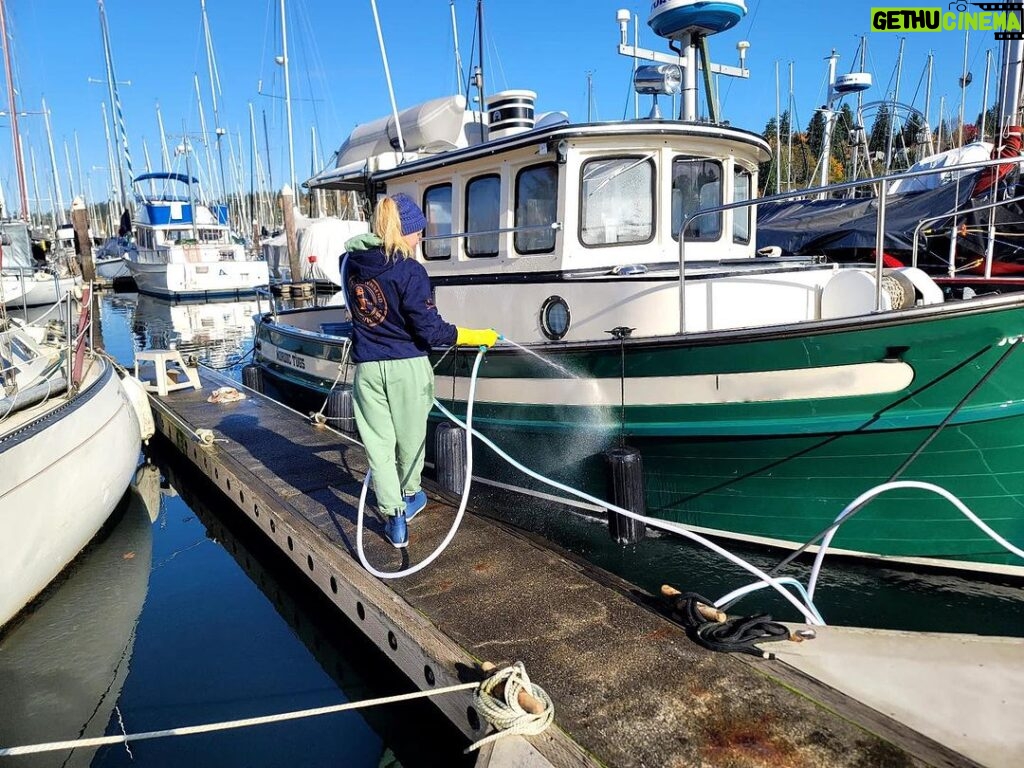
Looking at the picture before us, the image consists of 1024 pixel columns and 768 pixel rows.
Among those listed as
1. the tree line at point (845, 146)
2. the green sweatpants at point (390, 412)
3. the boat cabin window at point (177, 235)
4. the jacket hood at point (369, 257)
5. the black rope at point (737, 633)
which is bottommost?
the black rope at point (737, 633)

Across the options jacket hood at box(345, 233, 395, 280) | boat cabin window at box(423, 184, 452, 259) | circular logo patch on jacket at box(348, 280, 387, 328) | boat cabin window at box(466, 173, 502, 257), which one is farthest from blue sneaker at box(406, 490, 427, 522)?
boat cabin window at box(423, 184, 452, 259)

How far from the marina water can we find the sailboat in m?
0.34

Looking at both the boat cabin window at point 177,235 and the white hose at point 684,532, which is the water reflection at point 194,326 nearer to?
the boat cabin window at point 177,235

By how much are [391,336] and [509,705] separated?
194 cm

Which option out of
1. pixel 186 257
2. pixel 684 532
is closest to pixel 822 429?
pixel 684 532

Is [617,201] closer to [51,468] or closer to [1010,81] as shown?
[51,468]

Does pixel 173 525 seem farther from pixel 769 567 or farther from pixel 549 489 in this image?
pixel 769 567

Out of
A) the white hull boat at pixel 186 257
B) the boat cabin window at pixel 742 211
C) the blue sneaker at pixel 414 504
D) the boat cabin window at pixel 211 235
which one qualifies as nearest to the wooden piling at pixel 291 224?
the white hull boat at pixel 186 257

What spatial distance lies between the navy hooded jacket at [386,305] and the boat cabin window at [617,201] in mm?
2698

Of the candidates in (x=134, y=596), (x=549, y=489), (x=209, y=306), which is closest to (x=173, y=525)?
(x=134, y=596)

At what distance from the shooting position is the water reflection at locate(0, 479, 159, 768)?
3963mm

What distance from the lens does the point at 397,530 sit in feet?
14.0

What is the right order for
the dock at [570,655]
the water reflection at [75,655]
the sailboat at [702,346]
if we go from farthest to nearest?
the sailboat at [702,346] → the water reflection at [75,655] → the dock at [570,655]

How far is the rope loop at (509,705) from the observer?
2650 millimetres
